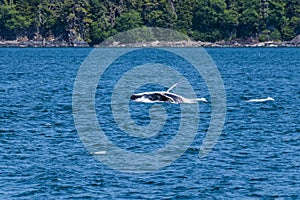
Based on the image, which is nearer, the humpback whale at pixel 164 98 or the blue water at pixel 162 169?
the blue water at pixel 162 169

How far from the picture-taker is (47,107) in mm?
53844

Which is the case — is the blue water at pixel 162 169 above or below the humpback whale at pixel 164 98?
above

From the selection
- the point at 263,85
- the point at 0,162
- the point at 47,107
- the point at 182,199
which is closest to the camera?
Result: the point at 182,199

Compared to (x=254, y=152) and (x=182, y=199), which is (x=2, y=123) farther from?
(x=182, y=199)

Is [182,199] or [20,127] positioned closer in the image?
[182,199]

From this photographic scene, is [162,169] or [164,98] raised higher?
[162,169]

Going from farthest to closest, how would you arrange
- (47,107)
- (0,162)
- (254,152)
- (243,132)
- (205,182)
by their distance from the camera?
(47,107) → (243,132) → (254,152) → (0,162) → (205,182)

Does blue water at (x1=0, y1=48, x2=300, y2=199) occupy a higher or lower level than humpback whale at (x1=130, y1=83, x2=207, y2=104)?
higher

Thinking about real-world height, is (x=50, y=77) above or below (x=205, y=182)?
below

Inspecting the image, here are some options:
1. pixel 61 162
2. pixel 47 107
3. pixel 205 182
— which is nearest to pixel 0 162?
pixel 61 162

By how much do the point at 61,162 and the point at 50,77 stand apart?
5895 centimetres

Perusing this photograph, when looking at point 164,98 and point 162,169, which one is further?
point 164,98

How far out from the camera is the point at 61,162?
3334 centimetres

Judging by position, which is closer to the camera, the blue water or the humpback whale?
the blue water
